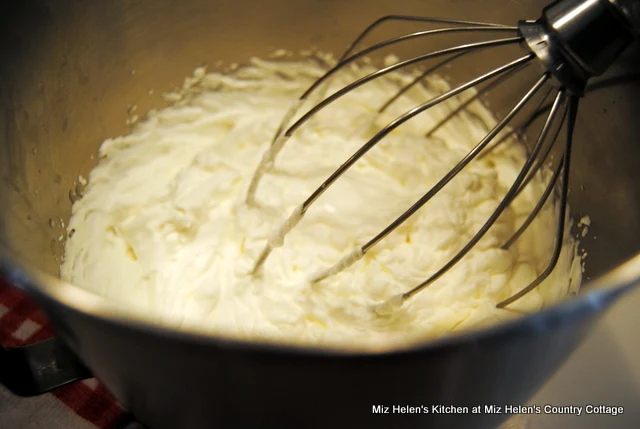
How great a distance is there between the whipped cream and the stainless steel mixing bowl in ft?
0.16

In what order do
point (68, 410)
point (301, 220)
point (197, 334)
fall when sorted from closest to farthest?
point (197, 334)
point (68, 410)
point (301, 220)

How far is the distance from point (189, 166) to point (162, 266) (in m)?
0.16

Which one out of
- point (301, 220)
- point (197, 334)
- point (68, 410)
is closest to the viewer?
point (197, 334)

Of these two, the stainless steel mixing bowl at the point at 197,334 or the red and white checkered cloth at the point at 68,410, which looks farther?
the red and white checkered cloth at the point at 68,410

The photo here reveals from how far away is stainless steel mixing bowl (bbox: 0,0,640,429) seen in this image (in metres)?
0.31

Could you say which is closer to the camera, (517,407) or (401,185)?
(517,407)

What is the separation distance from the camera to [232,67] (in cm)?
83

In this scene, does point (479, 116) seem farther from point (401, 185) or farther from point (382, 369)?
point (382, 369)

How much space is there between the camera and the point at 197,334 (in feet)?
0.94

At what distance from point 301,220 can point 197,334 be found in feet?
1.42

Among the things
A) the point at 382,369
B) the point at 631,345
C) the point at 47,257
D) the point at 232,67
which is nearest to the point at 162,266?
the point at 47,257

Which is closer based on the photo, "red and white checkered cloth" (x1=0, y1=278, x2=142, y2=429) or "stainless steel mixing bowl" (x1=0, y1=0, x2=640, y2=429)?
"stainless steel mixing bowl" (x1=0, y1=0, x2=640, y2=429)

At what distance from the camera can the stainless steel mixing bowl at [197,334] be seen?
0.31 m

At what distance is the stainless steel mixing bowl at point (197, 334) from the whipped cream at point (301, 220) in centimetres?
5
